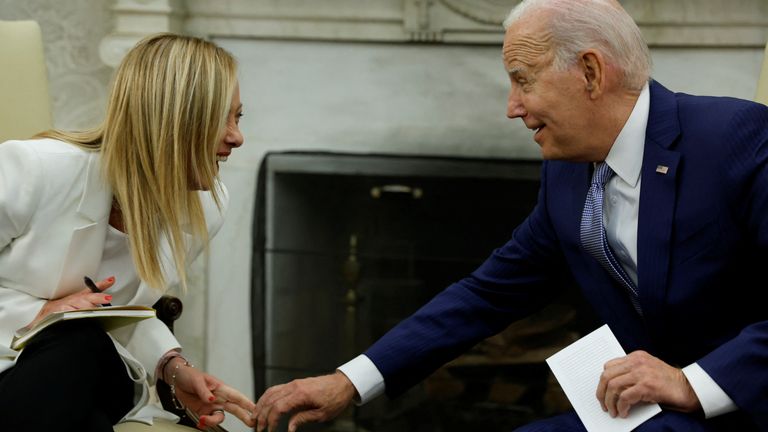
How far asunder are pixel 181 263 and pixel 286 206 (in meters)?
1.25

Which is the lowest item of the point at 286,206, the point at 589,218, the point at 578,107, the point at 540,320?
the point at 540,320

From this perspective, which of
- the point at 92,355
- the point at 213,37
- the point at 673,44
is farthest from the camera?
the point at 213,37

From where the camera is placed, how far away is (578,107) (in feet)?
4.99

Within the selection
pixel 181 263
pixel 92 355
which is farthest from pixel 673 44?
pixel 92 355

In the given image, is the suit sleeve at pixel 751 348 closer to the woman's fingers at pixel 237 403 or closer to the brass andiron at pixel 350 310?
the woman's fingers at pixel 237 403

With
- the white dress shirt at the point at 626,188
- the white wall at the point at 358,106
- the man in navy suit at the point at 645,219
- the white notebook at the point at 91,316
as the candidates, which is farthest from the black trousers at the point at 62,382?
the white wall at the point at 358,106

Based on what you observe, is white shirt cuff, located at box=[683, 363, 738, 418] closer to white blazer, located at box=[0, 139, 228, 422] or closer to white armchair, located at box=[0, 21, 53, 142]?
white blazer, located at box=[0, 139, 228, 422]

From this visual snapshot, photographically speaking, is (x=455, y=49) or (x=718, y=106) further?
(x=455, y=49)

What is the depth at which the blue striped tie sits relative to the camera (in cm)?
153

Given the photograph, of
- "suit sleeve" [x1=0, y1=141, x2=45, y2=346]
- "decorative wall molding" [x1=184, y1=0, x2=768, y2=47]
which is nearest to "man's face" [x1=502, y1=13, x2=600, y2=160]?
"suit sleeve" [x1=0, y1=141, x2=45, y2=346]

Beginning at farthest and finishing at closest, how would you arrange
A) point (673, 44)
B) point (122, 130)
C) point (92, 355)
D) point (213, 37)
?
point (213, 37) < point (673, 44) < point (122, 130) < point (92, 355)

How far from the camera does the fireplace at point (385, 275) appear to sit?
9.21 feet

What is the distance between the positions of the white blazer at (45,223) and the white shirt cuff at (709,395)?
77 cm

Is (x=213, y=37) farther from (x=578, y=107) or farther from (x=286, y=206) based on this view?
(x=578, y=107)
